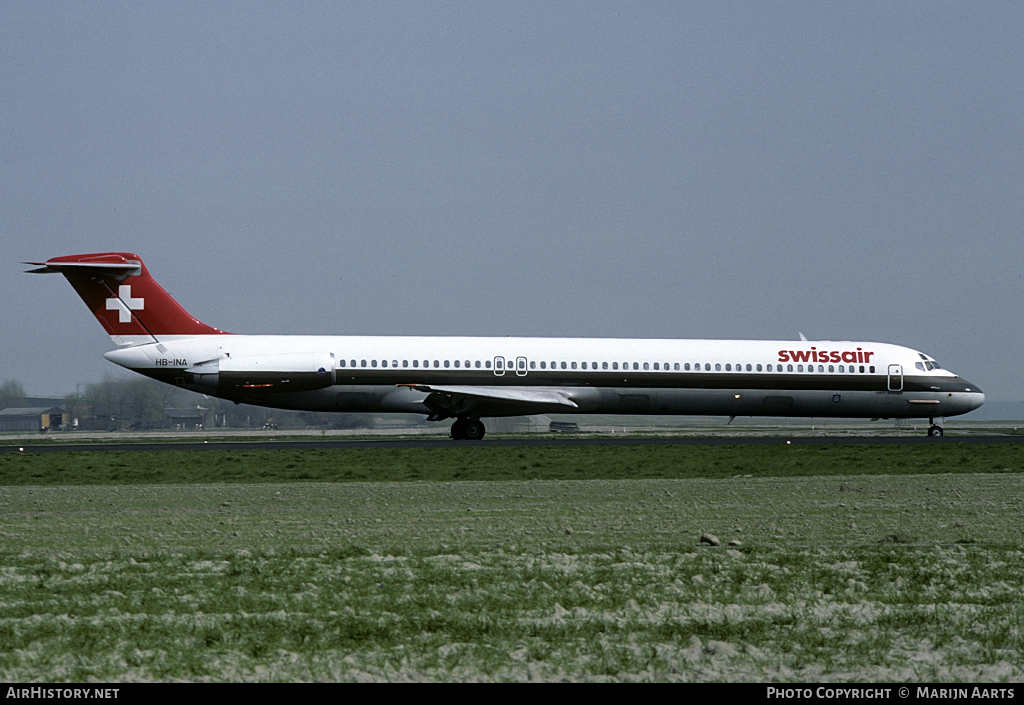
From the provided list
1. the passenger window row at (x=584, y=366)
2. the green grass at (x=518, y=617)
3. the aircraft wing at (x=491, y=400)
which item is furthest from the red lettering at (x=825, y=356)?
the green grass at (x=518, y=617)

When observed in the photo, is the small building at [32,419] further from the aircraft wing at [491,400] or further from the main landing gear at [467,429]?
the aircraft wing at [491,400]

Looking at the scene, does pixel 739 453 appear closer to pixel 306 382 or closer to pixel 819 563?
pixel 306 382

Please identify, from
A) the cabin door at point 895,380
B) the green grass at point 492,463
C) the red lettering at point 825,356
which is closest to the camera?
the green grass at point 492,463

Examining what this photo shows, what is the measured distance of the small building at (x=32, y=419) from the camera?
361ft

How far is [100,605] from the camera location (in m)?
7.29

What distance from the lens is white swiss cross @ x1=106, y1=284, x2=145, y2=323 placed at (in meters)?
33.2

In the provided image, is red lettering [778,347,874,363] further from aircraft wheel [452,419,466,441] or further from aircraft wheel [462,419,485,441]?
aircraft wheel [452,419,466,441]

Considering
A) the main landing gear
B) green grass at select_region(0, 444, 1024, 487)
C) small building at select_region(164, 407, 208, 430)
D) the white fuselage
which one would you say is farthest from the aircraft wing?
small building at select_region(164, 407, 208, 430)

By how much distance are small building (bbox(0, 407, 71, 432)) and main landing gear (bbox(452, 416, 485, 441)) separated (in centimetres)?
8617

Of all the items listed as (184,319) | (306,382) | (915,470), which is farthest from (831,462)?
(184,319)

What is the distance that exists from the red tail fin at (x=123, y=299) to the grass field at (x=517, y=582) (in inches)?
654

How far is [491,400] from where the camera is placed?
3303 centimetres
